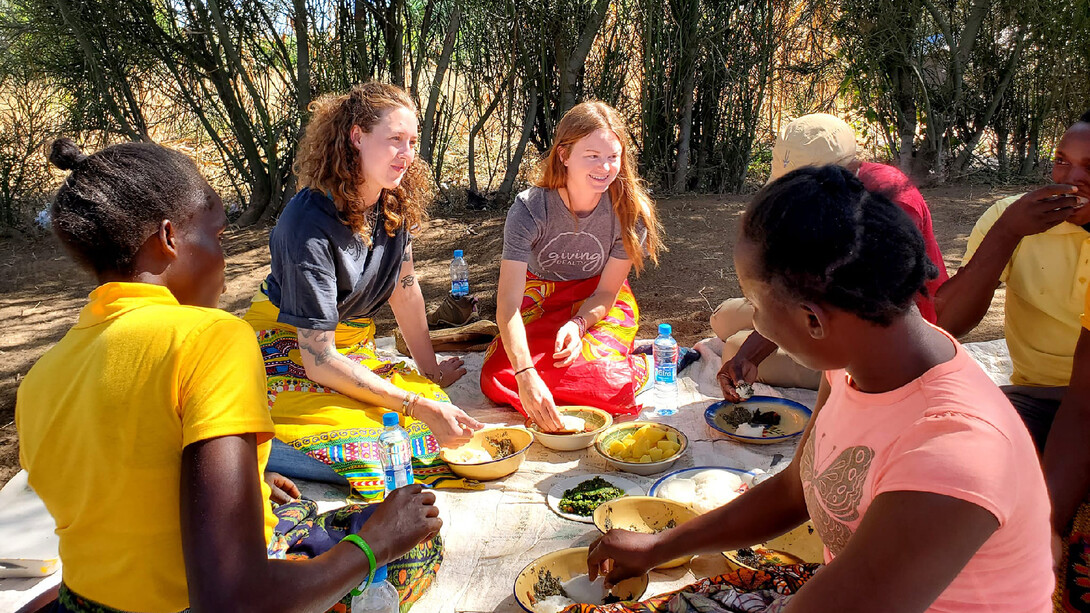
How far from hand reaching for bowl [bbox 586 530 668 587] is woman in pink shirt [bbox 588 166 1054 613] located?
1.39 feet

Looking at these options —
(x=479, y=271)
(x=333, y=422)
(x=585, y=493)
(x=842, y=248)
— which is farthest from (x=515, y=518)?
(x=479, y=271)

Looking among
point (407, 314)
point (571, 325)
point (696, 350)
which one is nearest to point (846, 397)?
point (571, 325)

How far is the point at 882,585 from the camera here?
110 centimetres

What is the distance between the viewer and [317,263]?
283 cm

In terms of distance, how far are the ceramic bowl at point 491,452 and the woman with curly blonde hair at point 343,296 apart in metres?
0.09

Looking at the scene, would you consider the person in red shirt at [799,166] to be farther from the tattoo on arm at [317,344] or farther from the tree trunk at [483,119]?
the tree trunk at [483,119]

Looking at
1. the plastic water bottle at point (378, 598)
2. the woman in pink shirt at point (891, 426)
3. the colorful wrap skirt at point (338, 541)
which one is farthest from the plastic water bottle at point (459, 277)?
the woman in pink shirt at point (891, 426)

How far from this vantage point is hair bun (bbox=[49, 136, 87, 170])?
1469mm

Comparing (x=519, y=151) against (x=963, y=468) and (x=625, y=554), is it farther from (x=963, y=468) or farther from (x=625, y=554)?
(x=963, y=468)

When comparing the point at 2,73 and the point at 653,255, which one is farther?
the point at 2,73

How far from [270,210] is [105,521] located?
21.5ft

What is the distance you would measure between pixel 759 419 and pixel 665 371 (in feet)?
1.74

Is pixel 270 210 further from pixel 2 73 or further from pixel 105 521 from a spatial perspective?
pixel 105 521

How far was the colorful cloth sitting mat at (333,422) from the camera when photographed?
2.80 metres
